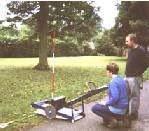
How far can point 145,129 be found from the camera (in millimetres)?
7828

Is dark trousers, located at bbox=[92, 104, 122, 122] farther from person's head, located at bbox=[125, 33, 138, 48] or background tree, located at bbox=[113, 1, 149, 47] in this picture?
background tree, located at bbox=[113, 1, 149, 47]

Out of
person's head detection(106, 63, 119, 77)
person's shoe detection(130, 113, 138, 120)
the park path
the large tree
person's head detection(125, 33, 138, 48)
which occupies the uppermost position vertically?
the large tree

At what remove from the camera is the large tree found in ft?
73.3

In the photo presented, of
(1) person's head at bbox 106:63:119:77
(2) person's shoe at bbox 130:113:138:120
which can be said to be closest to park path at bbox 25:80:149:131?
(2) person's shoe at bbox 130:113:138:120

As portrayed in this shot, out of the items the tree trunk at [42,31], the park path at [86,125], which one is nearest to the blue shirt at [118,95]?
the park path at [86,125]

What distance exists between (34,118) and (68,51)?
36.0m

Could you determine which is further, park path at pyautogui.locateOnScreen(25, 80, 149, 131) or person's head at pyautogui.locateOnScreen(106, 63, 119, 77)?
park path at pyautogui.locateOnScreen(25, 80, 149, 131)

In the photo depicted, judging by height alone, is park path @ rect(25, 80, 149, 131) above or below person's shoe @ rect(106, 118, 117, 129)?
below

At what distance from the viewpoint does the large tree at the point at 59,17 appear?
22328mm

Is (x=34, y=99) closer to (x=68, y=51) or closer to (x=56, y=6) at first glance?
(x=56, y=6)

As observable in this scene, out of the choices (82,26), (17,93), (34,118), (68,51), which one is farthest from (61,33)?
(68,51)

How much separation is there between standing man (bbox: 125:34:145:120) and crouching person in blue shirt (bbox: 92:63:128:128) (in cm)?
74

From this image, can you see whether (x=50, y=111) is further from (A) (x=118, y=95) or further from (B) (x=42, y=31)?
(B) (x=42, y=31)

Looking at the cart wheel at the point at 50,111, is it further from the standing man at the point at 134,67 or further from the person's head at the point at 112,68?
the standing man at the point at 134,67
